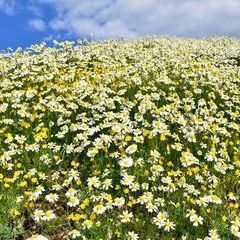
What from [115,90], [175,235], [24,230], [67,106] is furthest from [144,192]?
[115,90]

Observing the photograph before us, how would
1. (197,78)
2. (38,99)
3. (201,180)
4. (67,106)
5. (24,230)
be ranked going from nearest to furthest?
(24,230) < (201,180) < (67,106) < (38,99) < (197,78)

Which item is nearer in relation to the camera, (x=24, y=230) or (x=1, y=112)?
(x=24, y=230)

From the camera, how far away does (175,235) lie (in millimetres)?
9023

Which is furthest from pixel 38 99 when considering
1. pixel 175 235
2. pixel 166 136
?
pixel 175 235

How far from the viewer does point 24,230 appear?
9352 mm

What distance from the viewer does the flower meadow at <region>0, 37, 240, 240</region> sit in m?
9.11

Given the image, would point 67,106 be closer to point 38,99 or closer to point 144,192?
point 38,99

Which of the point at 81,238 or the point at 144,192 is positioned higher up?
the point at 144,192

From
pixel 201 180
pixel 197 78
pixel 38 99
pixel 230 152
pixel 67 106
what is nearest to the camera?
pixel 201 180

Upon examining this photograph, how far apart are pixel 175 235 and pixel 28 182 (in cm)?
320

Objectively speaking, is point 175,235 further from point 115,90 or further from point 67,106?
point 115,90

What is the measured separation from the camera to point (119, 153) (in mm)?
10758

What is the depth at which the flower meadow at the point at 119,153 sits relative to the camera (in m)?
9.11

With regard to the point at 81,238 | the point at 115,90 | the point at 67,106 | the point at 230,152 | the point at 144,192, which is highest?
the point at 115,90
